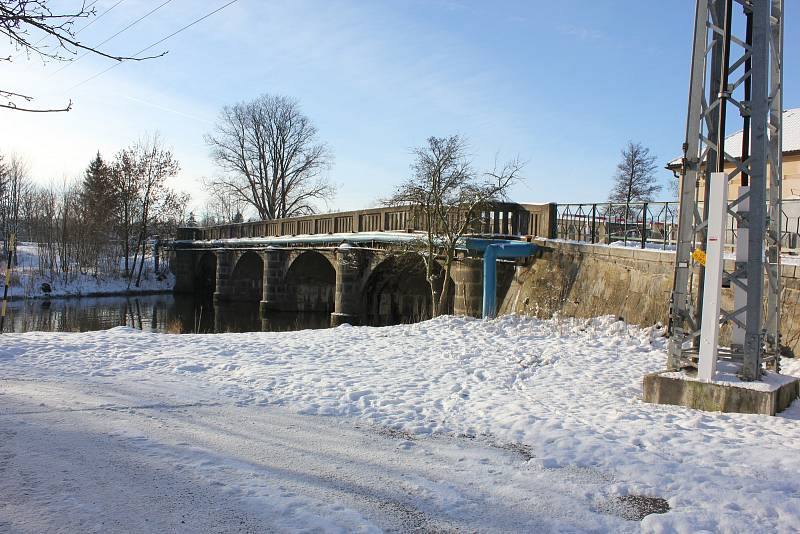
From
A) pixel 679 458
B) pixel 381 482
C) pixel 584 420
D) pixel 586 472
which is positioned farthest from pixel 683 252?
pixel 381 482

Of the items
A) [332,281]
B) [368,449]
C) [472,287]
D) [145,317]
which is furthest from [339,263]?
[368,449]

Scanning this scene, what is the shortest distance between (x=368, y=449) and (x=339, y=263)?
20.2 m

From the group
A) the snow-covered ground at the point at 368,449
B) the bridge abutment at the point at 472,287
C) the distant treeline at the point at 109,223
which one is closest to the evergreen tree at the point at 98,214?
the distant treeline at the point at 109,223

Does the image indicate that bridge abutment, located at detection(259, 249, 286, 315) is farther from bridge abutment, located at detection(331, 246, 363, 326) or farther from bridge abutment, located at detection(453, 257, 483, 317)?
bridge abutment, located at detection(453, 257, 483, 317)

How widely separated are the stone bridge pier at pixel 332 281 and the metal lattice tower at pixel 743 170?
8.68 m

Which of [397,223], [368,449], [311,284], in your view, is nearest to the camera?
[368,449]

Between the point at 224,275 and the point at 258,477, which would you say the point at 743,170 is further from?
the point at 224,275

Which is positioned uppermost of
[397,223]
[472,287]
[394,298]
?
[397,223]

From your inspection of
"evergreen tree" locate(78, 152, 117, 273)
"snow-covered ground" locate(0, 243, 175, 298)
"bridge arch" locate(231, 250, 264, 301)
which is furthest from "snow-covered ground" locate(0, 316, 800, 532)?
"evergreen tree" locate(78, 152, 117, 273)

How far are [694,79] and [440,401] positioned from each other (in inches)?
171

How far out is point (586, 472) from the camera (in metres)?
4.30

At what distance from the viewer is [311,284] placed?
35.4 meters

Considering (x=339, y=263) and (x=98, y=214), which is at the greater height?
(x=98, y=214)

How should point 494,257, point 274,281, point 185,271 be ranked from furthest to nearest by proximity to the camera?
1. point 185,271
2. point 274,281
3. point 494,257
